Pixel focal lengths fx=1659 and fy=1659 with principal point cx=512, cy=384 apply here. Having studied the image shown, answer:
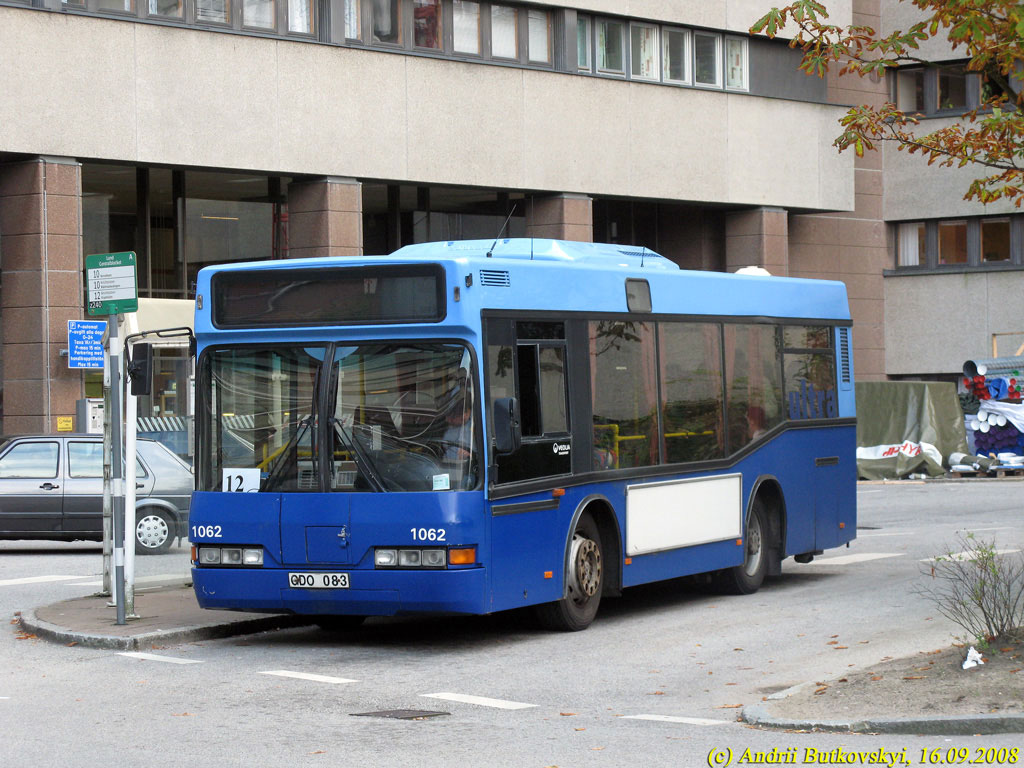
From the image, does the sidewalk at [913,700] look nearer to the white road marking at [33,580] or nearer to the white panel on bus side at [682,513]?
the white panel on bus side at [682,513]


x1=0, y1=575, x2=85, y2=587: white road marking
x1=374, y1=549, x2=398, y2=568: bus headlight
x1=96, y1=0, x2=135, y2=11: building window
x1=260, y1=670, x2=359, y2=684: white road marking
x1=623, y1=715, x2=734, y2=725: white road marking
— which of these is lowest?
x1=623, y1=715, x2=734, y2=725: white road marking

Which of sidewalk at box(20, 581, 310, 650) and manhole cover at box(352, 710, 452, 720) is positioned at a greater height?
sidewalk at box(20, 581, 310, 650)

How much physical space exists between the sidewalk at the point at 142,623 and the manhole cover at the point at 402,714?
11.4ft

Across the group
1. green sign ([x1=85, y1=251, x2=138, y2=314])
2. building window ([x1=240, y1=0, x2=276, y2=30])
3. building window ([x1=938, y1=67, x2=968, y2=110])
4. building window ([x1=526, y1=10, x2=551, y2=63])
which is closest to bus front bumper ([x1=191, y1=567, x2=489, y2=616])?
green sign ([x1=85, y1=251, x2=138, y2=314])

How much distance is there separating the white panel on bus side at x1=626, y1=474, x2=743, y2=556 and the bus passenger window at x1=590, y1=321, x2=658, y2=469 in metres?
0.32

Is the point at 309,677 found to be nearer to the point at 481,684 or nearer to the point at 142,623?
the point at 481,684

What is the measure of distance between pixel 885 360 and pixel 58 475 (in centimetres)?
3202

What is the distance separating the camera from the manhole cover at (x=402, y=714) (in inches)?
355

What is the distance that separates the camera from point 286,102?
104 feet

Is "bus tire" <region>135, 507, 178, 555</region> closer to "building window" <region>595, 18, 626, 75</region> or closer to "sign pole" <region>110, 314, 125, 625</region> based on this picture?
"sign pole" <region>110, 314, 125, 625</region>

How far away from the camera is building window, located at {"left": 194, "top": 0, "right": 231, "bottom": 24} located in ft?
101

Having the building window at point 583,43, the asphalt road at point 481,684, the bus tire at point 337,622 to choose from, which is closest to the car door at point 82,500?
the asphalt road at point 481,684

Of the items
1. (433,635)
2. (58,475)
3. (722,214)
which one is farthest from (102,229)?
(433,635)


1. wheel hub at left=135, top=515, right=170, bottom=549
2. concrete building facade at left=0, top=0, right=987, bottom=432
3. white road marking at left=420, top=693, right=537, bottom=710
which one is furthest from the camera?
concrete building facade at left=0, top=0, right=987, bottom=432
